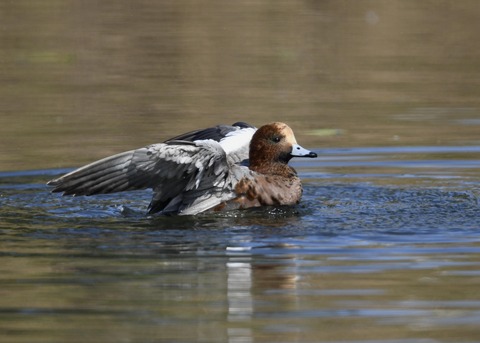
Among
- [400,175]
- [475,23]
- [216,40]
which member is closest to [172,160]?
[400,175]

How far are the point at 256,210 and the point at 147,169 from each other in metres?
1.22

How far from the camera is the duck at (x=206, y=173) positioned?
9.14 metres

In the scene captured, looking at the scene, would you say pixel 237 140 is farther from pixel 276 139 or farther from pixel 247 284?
pixel 247 284

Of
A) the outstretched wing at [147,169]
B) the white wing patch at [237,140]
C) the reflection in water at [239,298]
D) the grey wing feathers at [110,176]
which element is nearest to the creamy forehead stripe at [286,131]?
the white wing patch at [237,140]

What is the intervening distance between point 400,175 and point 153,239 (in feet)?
11.6

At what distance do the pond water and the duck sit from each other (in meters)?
0.20

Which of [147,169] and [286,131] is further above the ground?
[286,131]

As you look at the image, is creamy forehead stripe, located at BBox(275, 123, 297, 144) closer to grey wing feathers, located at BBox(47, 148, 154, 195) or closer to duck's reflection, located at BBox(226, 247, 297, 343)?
grey wing feathers, located at BBox(47, 148, 154, 195)

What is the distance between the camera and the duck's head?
10.4 metres

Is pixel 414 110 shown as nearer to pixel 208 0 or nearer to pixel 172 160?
pixel 172 160

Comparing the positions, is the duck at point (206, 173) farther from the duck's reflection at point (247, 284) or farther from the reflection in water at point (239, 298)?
the reflection in water at point (239, 298)

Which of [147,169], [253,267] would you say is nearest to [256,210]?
[147,169]

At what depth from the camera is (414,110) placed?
14.9m

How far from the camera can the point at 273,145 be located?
10430 millimetres
